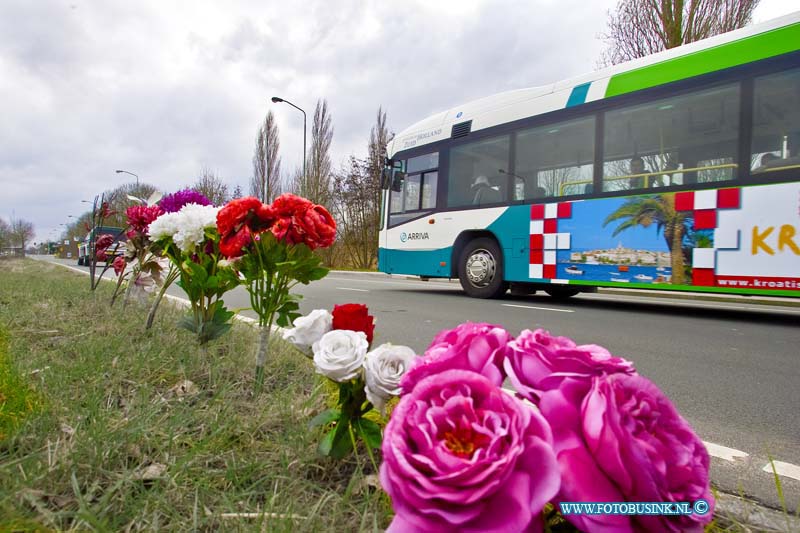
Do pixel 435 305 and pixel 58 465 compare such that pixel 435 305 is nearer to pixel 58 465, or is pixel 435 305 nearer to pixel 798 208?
pixel 798 208

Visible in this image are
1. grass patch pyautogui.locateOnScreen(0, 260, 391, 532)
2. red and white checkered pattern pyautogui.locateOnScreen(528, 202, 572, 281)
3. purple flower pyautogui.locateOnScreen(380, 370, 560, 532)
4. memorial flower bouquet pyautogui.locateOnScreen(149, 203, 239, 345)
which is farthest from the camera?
red and white checkered pattern pyautogui.locateOnScreen(528, 202, 572, 281)

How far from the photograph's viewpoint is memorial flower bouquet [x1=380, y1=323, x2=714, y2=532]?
549 mm

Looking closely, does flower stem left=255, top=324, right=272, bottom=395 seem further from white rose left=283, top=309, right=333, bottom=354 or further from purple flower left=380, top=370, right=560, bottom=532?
purple flower left=380, top=370, right=560, bottom=532

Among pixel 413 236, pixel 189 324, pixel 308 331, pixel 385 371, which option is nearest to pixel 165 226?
pixel 189 324

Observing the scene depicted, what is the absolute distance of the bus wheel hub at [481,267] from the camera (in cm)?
731

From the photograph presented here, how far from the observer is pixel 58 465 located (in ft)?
3.27

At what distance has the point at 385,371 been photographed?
96 centimetres

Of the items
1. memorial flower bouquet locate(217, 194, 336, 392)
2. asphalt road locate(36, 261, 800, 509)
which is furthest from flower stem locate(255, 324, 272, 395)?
asphalt road locate(36, 261, 800, 509)

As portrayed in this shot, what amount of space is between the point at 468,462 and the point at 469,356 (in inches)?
9.9

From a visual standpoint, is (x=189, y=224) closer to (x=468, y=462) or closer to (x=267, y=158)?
(x=468, y=462)

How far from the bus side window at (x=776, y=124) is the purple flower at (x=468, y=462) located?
587 cm

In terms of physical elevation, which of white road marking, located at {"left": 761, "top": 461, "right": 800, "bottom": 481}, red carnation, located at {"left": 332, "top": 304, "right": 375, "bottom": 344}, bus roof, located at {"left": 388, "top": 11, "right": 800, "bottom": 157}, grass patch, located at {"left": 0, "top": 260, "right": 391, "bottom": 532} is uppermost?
bus roof, located at {"left": 388, "top": 11, "right": 800, "bottom": 157}

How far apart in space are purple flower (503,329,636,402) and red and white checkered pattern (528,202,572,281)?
5895 mm

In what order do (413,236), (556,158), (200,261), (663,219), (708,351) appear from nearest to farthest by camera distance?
(200,261), (708,351), (663,219), (556,158), (413,236)
